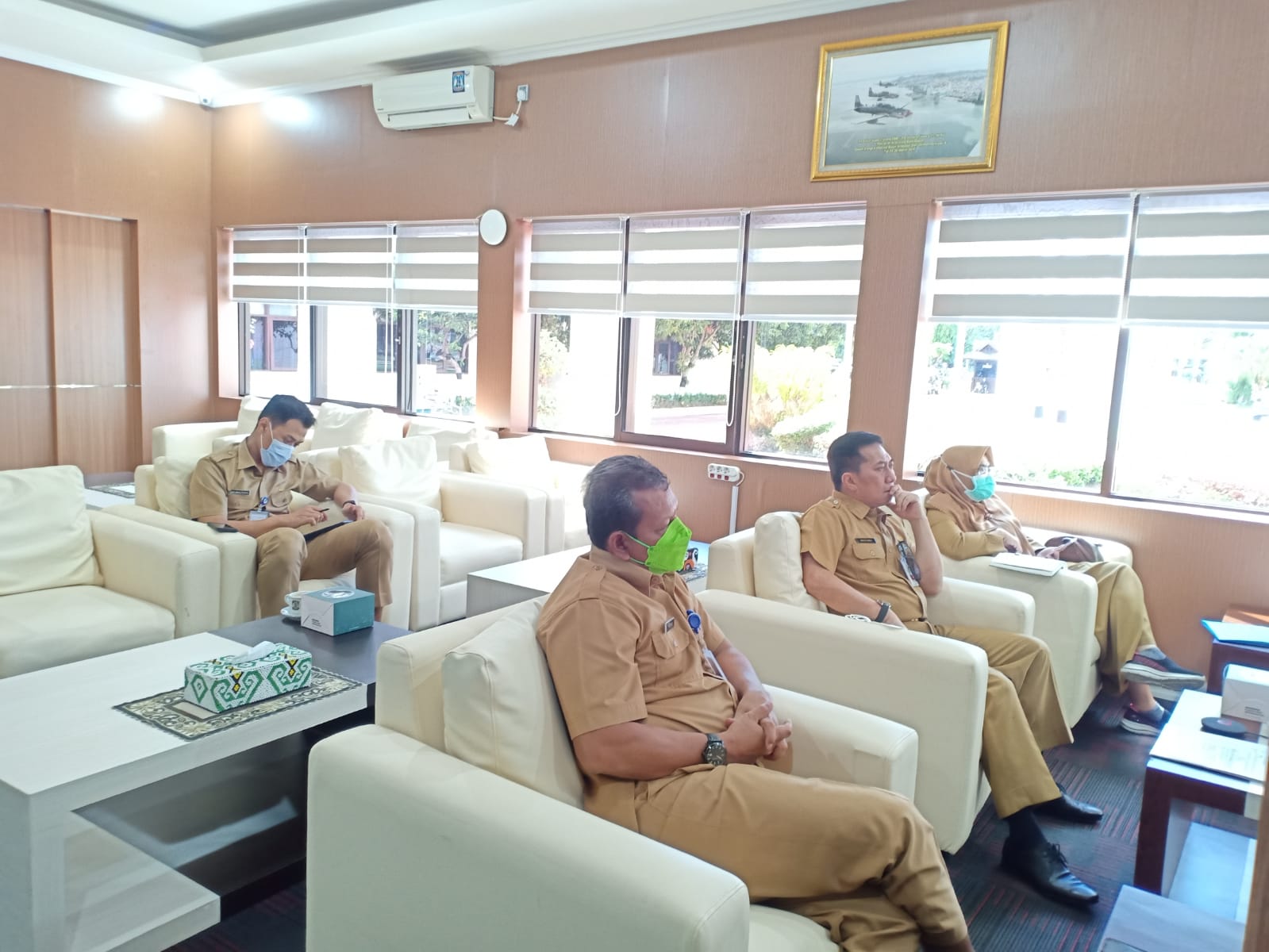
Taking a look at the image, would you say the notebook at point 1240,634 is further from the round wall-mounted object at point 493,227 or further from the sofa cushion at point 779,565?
the round wall-mounted object at point 493,227

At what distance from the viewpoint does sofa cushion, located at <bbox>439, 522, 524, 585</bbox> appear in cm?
455

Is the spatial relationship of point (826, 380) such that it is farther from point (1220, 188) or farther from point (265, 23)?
point (265, 23)

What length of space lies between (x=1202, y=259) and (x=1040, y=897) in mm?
2947

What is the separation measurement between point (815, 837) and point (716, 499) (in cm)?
370

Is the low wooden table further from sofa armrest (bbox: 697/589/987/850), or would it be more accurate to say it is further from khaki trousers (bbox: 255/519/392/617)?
khaki trousers (bbox: 255/519/392/617)

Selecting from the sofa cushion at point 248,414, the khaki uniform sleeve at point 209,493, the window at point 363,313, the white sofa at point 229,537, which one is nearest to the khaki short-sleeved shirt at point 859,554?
the white sofa at point 229,537

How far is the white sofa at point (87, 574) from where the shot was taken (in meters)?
3.10

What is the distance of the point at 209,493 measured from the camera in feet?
12.4

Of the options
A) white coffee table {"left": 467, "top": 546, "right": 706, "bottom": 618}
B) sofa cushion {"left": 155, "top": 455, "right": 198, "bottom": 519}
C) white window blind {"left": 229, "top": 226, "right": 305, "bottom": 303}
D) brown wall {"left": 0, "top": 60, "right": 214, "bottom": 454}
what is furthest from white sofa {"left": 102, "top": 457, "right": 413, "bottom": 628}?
brown wall {"left": 0, "top": 60, "right": 214, "bottom": 454}

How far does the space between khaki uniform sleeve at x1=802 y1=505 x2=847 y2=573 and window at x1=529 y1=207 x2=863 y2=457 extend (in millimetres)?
2093

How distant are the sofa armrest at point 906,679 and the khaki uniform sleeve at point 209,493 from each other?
227 centimetres

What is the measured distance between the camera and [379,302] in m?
6.78

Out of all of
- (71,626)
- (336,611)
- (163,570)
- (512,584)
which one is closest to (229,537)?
(163,570)

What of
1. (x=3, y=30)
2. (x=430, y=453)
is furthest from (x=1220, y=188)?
(x=3, y=30)
